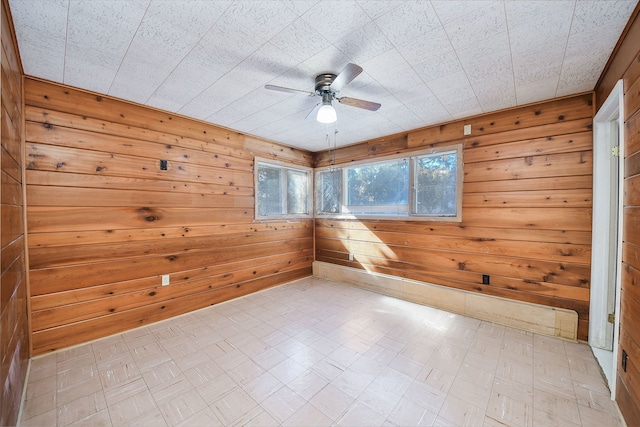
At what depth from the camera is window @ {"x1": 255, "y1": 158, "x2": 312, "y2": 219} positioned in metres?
3.89

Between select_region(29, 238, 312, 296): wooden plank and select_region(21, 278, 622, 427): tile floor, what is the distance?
0.57 metres

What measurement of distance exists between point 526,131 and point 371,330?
263 centimetres

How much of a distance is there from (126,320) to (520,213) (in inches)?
167

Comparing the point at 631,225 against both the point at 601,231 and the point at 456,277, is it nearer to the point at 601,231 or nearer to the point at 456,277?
the point at 601,231

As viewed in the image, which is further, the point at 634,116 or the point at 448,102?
the point at 448,102

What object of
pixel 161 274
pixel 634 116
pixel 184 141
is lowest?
pixel 161 274

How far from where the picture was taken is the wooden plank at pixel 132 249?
216 cm

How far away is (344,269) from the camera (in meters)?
4.14

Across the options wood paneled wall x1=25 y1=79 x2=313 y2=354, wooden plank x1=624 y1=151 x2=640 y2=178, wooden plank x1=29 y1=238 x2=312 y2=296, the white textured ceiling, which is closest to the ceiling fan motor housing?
the white textured ceiling

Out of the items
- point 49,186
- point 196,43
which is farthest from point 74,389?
point 196,43

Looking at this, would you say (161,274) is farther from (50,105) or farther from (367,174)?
(367,174)

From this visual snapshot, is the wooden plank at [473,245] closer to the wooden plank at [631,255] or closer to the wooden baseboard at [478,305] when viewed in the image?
the wooden baseboard at [478,305]

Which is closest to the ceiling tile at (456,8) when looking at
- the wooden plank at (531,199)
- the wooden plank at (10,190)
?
the wooden plank at (531,199)

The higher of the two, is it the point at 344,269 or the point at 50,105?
the point at 50,105
